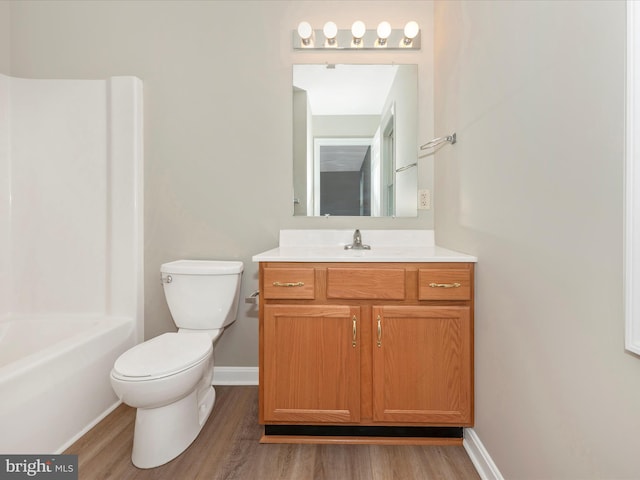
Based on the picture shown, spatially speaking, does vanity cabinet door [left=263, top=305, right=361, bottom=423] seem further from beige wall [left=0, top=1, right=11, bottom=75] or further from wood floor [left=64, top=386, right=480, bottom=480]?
beige wall [left=0, top=1, right=11, bottom=75]

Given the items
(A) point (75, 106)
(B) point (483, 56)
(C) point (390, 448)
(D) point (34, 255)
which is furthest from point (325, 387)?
(A) point (75, 106)

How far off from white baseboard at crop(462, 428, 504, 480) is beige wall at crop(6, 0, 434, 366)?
3.74ft

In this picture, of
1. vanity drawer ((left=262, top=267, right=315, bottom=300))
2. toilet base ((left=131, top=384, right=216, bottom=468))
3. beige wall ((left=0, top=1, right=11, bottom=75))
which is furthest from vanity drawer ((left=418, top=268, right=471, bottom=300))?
beige wall ((left=0, top=1, right=11, bottom=75))

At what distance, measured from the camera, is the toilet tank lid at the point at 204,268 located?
1.76m

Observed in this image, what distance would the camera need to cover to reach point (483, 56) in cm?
135

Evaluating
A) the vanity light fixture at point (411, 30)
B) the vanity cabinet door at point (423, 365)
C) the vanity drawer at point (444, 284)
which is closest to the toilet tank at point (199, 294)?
the vanity cabinet door at point (423, 365)

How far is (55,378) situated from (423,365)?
161 cm

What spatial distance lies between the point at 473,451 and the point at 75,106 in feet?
9.24

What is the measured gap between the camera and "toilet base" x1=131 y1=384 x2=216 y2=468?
1.34 meters

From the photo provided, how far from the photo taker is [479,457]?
133cm

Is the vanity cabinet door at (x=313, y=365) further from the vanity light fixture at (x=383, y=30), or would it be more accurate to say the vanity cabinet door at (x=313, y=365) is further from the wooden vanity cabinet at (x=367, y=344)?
the vanity light fixture at (x=383, y=30)

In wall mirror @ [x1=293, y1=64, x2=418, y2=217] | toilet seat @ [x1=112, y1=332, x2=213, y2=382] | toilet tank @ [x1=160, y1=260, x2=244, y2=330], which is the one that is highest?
wall mirror @ [x1=293, y1=64, x2=418, y2=217]

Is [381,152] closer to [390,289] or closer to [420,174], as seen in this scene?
[420,174]

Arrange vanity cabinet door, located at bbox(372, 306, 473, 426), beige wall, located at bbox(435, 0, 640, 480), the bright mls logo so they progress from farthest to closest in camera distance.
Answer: vanity cabinet door, located at bbox(372, 306, 473, 426), the bright mls logo, beige wall, located at bbox(435, 0, 640, 480)
